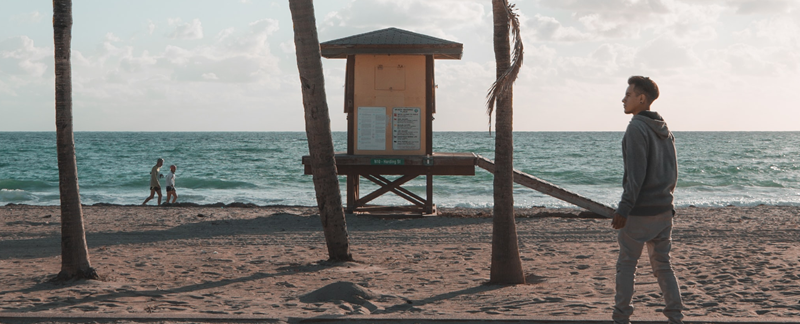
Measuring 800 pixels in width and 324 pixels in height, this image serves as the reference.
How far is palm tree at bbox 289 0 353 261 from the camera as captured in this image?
837cm

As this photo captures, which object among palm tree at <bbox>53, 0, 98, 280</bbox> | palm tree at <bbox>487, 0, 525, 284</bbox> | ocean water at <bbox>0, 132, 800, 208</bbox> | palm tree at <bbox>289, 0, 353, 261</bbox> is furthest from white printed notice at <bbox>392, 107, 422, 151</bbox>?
palm tree at <bbox>53, 0, 98, 280</bbox>

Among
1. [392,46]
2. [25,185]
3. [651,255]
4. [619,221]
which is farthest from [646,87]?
[25,185]

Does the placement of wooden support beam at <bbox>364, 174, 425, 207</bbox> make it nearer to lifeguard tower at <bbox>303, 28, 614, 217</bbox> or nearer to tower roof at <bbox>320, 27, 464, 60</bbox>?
lifeguard tower at <bbox>303, 28, 614, 217</bbox>

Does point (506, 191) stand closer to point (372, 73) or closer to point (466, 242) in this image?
point (466, 242)

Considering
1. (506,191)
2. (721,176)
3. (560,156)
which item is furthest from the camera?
(560,156)

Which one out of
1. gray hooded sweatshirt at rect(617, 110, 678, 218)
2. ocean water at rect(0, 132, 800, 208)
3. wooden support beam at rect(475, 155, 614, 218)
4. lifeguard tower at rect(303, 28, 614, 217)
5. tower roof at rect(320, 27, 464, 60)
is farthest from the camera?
ocean water at rect(0, 132, 800, 208)

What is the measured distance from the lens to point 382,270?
8.55 metres

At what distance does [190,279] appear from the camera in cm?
784

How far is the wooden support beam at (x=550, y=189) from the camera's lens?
606 inches

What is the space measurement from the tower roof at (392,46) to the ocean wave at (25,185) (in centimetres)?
2136

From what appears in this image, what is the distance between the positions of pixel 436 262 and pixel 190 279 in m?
3.35

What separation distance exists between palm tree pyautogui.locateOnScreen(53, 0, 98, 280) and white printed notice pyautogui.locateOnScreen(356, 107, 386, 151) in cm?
828

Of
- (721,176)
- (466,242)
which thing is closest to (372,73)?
(466,242)

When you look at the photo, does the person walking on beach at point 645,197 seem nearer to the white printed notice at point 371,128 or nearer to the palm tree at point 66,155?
the palm tree at point 66,155
